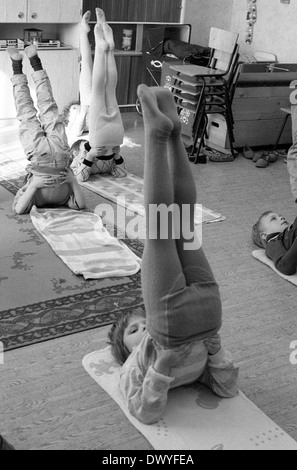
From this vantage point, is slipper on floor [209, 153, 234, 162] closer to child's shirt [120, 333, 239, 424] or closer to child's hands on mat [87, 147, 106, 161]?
child's hands on mat [87, 147, 106, 161]

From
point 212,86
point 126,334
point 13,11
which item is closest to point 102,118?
point 212,86

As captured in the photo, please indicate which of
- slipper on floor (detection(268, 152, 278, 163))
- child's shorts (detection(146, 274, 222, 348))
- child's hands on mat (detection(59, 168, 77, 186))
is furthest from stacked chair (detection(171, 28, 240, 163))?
child's shorts (detection(146, 274, 222, 348))

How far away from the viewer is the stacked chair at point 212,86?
5309 mm

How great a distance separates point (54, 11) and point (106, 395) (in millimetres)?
4550

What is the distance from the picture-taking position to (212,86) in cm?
535

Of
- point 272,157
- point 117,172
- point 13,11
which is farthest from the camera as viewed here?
point 13,11

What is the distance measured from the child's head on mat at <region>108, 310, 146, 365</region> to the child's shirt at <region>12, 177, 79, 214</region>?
1.64 metres

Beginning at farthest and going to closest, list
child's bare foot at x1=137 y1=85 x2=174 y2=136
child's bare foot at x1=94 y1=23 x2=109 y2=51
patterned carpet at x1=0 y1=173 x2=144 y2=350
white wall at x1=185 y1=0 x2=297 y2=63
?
white wall at x1=185 y1=0 x2=297 y2=63 → child's bare foot at x1=94 y1=23 x2=109 y2=51 → patterned carpet at x1=0 y1=173 x2=144 y2=350 → child's bare foot at x1=137 y1=85 x2=174 y2=136

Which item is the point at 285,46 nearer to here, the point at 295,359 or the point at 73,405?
the point at 295,359

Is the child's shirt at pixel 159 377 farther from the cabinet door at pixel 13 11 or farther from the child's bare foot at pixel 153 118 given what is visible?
the cabinet door at pixel 13 11

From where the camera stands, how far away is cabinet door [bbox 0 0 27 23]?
5.77m

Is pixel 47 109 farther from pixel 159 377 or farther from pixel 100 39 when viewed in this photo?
pixel 159 377

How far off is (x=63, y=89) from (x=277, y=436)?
4805 millimetres

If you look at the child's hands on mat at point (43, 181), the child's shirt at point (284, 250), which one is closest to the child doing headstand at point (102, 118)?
the child's hands on mat at point (43, 181)
